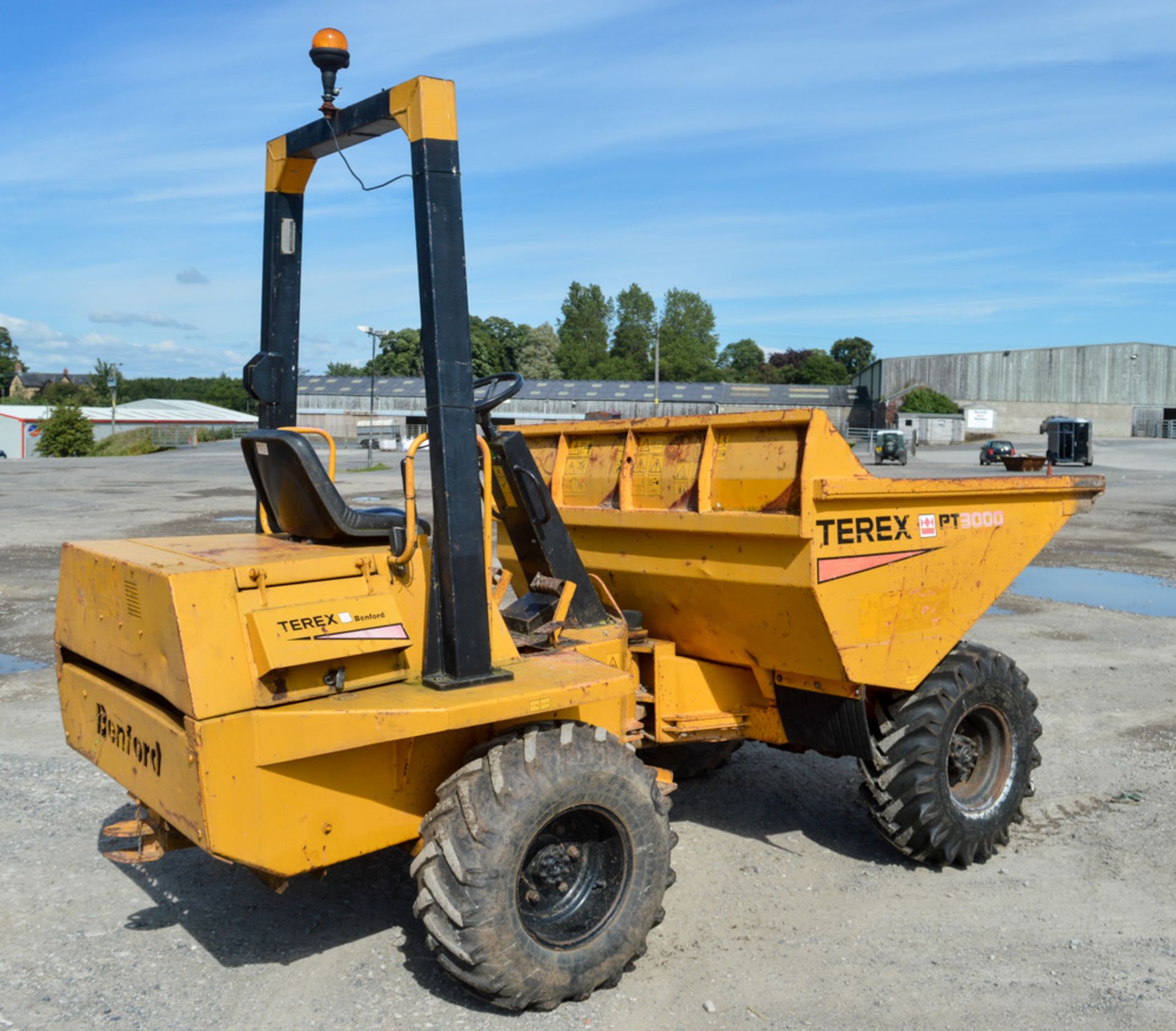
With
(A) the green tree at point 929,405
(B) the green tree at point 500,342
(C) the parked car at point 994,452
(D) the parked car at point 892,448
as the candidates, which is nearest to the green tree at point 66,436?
(B) the green tree at point 500,342

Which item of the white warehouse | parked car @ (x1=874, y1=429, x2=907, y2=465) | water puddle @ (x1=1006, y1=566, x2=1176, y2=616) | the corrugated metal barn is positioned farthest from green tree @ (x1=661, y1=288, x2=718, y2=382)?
water puddle @ (x1=1006, y1=566, x2=1176, y2=616)

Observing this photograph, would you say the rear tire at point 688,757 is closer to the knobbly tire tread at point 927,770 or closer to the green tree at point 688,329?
the knobbly tire tread at point 927,770

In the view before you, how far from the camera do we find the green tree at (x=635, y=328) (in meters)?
107

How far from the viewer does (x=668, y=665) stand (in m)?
4.98

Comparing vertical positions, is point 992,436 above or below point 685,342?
below

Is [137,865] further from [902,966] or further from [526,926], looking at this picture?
[902,966]

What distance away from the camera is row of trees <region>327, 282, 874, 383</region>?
9906cm

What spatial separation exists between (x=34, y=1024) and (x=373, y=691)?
5.29 ft

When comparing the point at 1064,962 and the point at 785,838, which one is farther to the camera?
the point at 785,838

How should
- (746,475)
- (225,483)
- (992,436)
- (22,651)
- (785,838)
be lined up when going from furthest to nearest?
(992,436) < (225,483) < (22,651) < (785,838) < (746,475)

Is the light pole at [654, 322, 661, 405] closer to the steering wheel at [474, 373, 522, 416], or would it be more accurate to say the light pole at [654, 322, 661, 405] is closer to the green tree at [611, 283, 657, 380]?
the green tree at [611, 283, 657, 380]

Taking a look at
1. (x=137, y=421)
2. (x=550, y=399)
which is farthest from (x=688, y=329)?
(x=137, y=421)

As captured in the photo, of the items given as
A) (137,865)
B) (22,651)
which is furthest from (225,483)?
(137,865)

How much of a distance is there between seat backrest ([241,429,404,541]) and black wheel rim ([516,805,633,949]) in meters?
1.27
